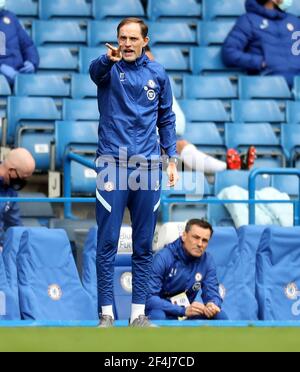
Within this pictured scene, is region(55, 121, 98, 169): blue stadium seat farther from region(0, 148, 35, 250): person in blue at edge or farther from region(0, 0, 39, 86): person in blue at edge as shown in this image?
region(0, 148, 35, 250): person in blue at edge

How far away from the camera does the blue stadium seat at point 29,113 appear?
1318 centimetres

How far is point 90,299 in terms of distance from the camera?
1089cm

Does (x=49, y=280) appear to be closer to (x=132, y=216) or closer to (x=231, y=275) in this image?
(x=231, y=275)

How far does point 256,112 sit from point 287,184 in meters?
1.12

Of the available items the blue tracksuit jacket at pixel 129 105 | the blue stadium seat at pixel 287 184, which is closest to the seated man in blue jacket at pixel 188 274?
the blue tracksuit jacket at pixel 129 105

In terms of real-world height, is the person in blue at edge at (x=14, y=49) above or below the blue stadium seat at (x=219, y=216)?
above

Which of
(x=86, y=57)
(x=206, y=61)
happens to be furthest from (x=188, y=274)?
(x=206, y=61)

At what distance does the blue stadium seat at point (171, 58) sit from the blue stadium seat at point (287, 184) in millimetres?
1814

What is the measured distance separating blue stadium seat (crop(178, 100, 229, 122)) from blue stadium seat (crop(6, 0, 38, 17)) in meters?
2.01

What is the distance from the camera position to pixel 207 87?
46.9 ft

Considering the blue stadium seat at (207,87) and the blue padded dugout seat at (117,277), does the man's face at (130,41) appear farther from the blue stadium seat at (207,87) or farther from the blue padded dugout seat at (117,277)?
the blue stadium seat at (207,87)
